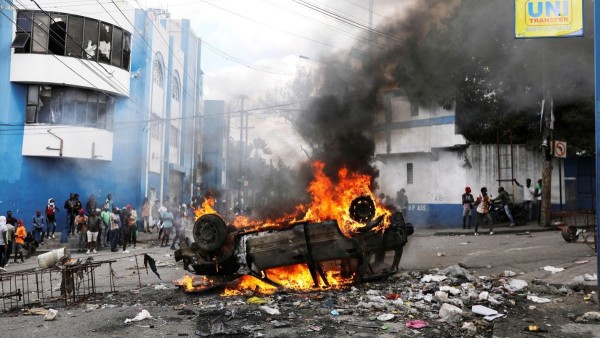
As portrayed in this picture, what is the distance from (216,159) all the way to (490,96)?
16.5 m

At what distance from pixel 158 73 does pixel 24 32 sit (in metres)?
7.42

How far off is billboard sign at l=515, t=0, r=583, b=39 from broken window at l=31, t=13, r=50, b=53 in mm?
17930

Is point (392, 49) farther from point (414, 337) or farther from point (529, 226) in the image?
point (529, 226)

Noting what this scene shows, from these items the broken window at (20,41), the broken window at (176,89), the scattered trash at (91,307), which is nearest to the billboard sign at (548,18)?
the scattered trash at (91,307)

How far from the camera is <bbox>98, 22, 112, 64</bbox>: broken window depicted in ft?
66.8

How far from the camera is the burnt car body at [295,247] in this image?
7527mm

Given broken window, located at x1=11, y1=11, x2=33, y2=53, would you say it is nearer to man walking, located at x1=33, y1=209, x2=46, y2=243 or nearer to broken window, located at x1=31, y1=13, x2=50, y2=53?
broken window, located at x1=31, y1=13, x2=50, y2=53

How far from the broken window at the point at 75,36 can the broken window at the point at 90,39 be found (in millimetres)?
166

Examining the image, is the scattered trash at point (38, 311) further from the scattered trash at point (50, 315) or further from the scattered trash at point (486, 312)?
the scattered trash at point (486, 312)

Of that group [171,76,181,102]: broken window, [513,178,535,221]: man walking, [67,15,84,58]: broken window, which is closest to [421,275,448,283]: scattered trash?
[513,178,535,221]: man walking

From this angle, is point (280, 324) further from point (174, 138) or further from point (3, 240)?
point (174, 138)

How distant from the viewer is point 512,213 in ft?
60.3

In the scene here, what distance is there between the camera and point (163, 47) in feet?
83.2

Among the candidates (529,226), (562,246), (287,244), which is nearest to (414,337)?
(287,244)
